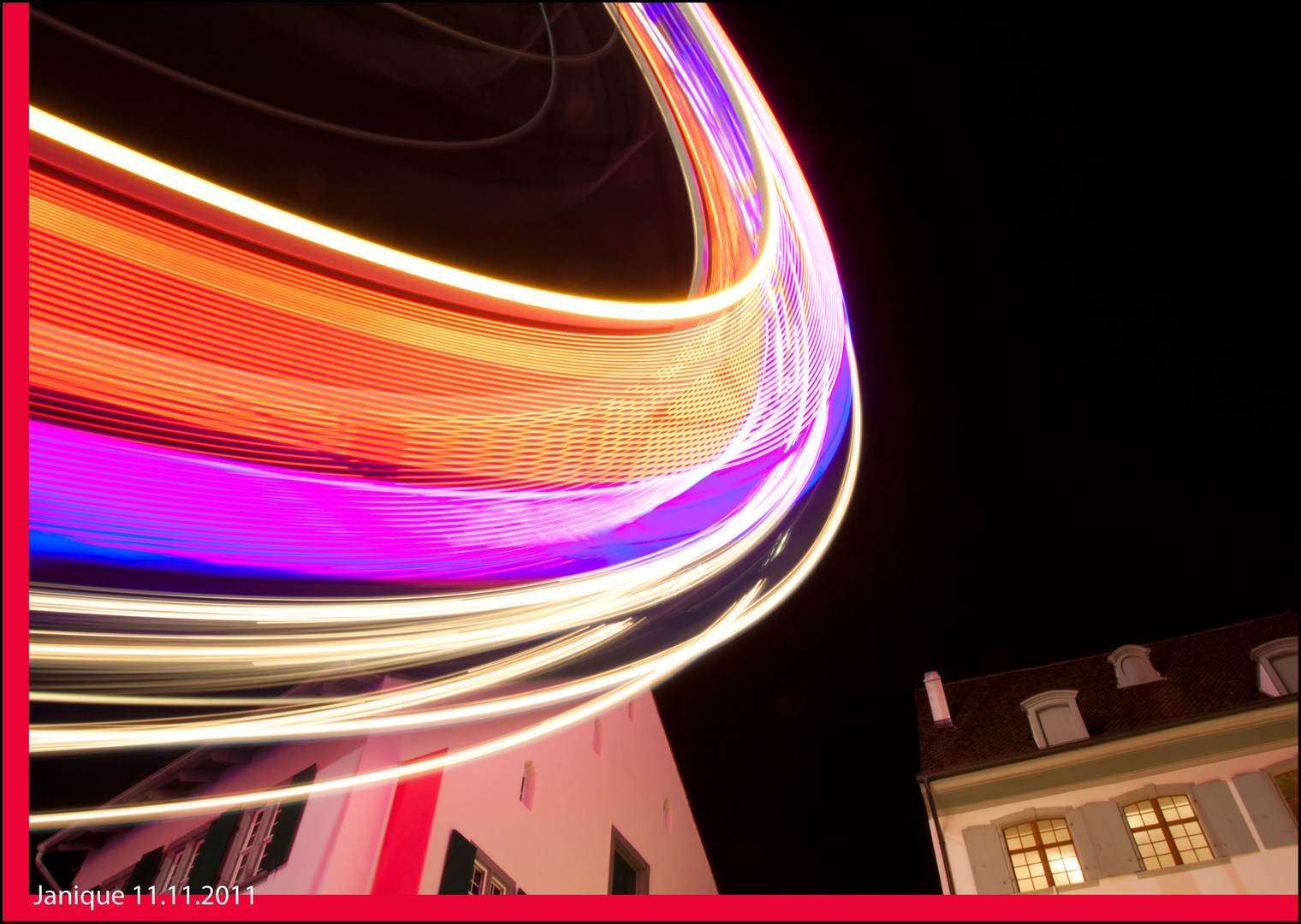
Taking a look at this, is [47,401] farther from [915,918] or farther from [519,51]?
[519,51]

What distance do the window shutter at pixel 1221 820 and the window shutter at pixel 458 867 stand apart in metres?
10.6

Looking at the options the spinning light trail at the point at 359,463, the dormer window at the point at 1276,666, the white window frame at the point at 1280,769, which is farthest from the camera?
the dormer window at the point at 1276,666

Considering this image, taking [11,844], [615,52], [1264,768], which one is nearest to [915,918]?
[11,844]

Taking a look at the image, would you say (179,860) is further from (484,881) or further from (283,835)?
(484,881)

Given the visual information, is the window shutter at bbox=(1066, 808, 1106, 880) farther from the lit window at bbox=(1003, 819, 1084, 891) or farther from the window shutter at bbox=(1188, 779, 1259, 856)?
the window shutter at bbox=(1188, 779, 1259, 856)

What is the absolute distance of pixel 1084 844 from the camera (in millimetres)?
13430

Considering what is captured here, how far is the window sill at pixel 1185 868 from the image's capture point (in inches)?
487

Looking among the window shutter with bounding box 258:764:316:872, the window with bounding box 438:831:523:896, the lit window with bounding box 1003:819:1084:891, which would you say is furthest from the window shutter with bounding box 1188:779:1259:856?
the window shutter with bounding box 258:764:316:872

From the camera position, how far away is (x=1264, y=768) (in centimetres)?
1323

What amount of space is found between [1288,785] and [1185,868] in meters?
2.36

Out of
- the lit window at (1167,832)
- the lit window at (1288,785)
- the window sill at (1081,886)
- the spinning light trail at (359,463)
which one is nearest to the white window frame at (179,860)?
the spinning light trail at (359,463)

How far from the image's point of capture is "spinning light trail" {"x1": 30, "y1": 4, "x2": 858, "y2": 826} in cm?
580

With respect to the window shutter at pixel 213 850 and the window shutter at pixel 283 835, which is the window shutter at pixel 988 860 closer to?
the window shutter at pixel 283 835

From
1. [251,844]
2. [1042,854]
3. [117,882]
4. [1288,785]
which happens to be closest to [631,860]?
[1042,854]
